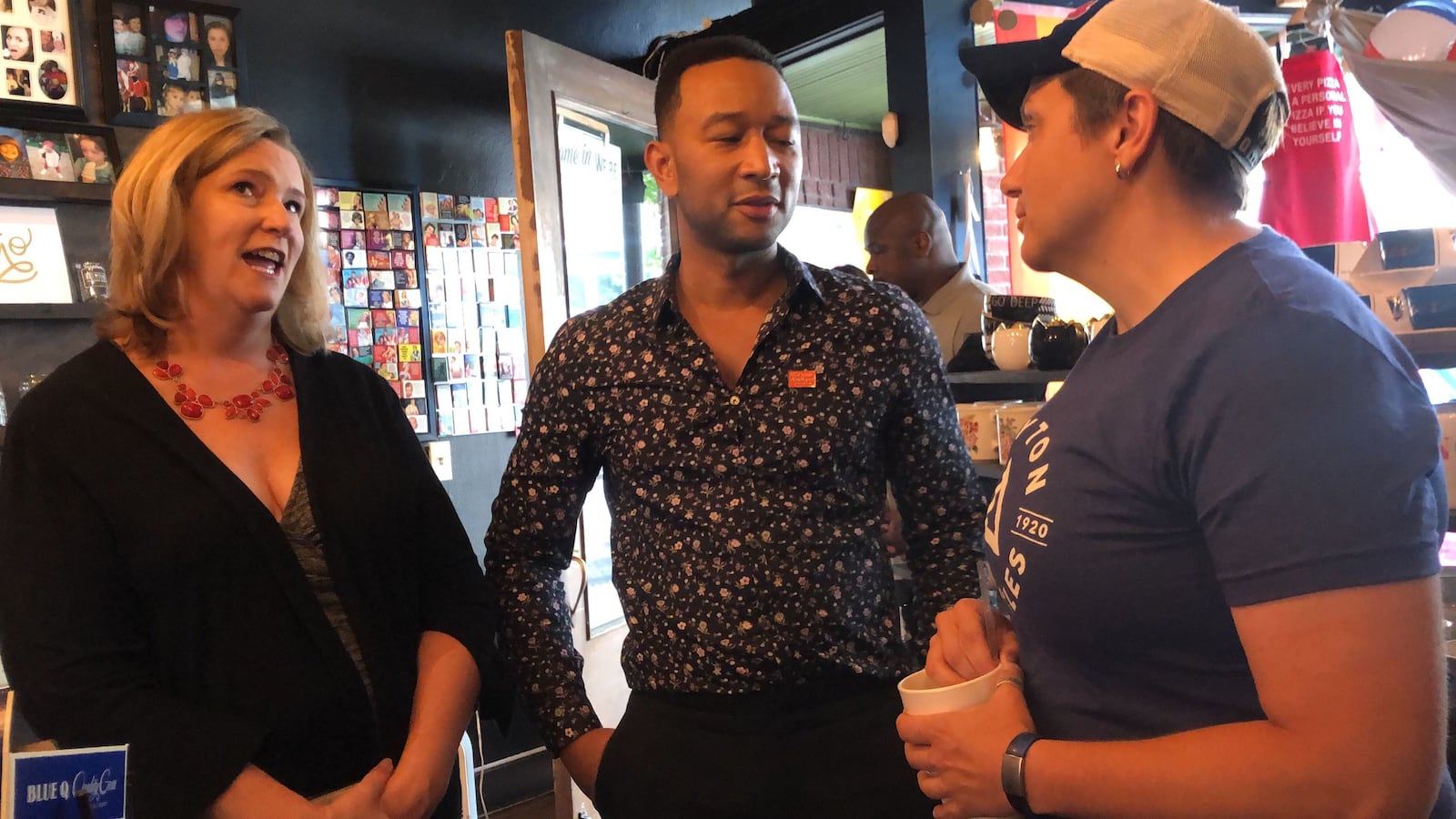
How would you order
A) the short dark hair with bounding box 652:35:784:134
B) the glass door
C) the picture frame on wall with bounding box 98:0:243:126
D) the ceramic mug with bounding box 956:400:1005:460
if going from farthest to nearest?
the glass door < the picture frame on wall with bounding box 98:0:243:126 < the ceramic mug with bounding box 956:400:1005:460 < the short dark hair with bounding box 652:35:784:134

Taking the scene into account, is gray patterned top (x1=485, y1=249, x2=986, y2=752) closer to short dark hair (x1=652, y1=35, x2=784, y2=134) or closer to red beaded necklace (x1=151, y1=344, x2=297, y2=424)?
short dark hair (x1=652, y1=35, x2=784, y2=134)

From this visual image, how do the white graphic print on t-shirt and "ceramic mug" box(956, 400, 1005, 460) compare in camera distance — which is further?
"ceramic mug" box(956, 400, 1005, 460)

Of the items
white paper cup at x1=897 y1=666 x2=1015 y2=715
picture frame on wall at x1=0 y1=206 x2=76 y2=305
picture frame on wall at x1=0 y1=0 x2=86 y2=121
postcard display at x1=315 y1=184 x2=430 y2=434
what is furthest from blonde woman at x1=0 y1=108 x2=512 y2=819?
postcard display at x1=315 y1=184 x2=430 y2=434

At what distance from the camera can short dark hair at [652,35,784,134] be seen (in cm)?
139

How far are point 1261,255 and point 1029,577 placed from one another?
12.8 inches

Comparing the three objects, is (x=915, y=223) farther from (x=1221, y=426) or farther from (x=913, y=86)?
(x=1221, y=426)

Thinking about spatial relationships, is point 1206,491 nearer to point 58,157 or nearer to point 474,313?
point 58,157

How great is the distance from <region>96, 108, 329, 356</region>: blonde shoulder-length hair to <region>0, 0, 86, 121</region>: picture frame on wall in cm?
147

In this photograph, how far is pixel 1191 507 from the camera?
0.71 m

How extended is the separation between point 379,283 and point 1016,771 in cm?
281

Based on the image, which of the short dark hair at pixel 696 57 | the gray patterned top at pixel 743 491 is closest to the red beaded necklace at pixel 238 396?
the gray patterned top at pixel 743 491

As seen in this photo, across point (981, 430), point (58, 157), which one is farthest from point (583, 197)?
point (981, 430)

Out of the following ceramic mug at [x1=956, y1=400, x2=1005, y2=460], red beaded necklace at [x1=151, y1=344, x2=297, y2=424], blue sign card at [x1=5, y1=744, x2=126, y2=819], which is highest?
red beaded necklace at [x1=151, y1=344, x2=297, y2=424]

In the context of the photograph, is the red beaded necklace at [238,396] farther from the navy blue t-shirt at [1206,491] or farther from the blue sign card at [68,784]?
the navy blue t-shirt at [1206,491]
